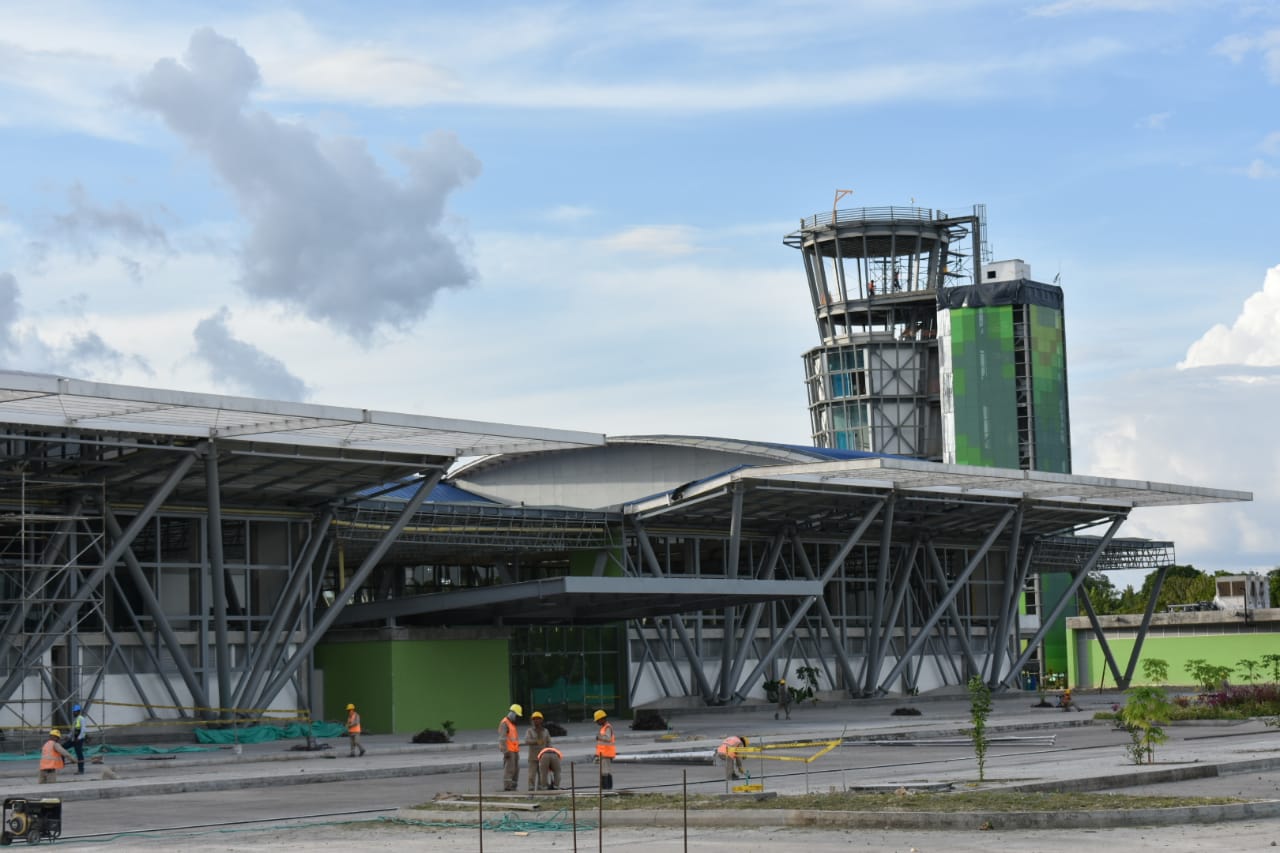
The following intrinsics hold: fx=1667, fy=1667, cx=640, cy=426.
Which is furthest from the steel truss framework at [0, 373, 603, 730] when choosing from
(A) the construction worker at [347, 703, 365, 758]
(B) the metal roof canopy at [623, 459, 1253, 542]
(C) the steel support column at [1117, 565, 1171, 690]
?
(C) the steel support column at [1117, 565, 1171, 690]

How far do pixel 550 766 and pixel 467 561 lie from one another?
34.9 meters

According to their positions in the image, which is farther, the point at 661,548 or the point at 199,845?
the point at 661,548

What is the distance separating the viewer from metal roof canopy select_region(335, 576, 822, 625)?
4738 centimetres

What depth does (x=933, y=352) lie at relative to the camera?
123 m

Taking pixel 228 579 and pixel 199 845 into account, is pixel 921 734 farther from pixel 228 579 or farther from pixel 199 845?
pixel 199 845

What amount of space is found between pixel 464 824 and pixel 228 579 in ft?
94.0

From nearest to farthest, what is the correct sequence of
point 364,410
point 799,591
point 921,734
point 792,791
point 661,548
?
1. point 792,791
2. point 364,410
3. point 921,734
4. point 799,591
5. point 661,548

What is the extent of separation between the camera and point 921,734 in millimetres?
43281

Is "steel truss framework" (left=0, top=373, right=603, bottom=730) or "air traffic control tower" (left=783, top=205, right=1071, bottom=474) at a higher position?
"air traffic control tower" (left=783, top=205, right=1071, bottom=474)

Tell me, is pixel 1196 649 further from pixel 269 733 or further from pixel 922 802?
pixel 922 802

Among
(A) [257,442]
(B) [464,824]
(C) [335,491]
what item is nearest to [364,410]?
(A) [257,442]

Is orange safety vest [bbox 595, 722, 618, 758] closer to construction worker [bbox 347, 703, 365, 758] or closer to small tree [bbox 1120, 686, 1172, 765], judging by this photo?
small tree [bbox 1120, 686, 1172, 765]

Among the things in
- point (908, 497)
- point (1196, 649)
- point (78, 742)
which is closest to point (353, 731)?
point (78, 742)

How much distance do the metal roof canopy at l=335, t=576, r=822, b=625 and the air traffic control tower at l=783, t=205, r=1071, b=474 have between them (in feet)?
214
